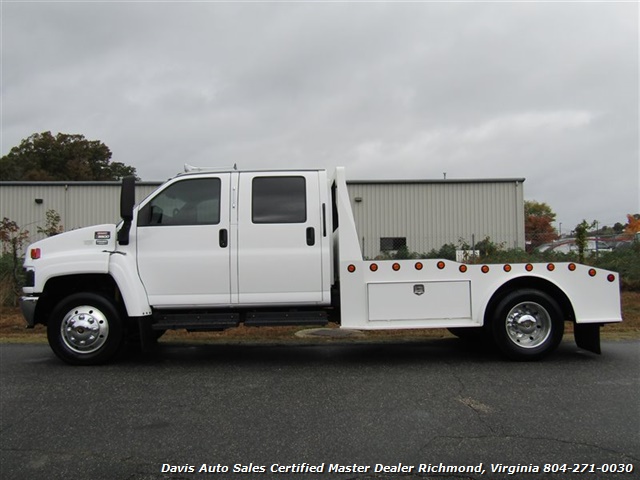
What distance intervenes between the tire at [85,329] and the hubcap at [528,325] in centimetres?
471

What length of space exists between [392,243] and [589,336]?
18128 millimetres

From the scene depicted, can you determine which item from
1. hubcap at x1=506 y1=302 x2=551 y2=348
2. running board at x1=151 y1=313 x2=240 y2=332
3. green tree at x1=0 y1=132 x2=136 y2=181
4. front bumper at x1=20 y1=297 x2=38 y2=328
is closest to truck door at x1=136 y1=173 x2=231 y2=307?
running board at x1=151 y1=313 x2=240 y2=332

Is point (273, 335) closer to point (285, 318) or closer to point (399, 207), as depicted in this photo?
point (285, 318)

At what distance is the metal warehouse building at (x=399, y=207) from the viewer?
979 inches

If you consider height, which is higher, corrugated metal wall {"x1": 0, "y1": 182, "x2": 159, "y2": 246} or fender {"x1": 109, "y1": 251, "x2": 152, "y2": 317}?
corrugated metal wall {"x1": 0, "y1": 182, "x2": 159, "y2": 246}

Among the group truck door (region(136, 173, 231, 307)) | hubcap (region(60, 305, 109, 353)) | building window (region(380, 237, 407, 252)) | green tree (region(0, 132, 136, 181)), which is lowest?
hubcap (region(60, 305, 109, 353))

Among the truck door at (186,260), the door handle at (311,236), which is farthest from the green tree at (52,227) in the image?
the door handle at (311,236)

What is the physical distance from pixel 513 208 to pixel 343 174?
21714 mm

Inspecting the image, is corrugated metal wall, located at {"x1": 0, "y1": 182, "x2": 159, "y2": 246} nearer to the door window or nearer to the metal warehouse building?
the metal warehouse building

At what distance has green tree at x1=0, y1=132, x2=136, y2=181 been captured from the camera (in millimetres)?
57062

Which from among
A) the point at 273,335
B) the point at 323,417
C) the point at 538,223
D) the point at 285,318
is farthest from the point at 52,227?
the point at 538,223

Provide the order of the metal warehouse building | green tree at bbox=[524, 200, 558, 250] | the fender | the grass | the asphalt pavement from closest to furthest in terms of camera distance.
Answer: the asphalt pavement < the fender < the grass < green tree at bbox=[524, 200, 558, 250] < the metal warehouse building

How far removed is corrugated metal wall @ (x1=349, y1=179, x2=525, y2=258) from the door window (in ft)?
62.5

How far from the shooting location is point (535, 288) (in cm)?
624
